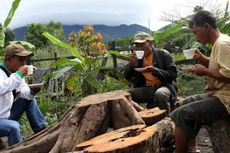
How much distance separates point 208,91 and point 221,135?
44 cm

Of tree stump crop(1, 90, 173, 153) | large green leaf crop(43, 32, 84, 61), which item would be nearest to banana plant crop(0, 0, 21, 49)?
large green leaf crop(43, 32, 84, 61)

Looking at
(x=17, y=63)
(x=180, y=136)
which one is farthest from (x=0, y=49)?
(x=180, y=136)

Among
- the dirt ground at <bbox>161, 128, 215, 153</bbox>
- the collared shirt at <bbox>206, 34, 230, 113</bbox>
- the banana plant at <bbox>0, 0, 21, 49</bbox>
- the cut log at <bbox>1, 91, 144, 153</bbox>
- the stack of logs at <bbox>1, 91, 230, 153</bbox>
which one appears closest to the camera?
the collared shirt at <bbox>206, 34, 230, 113</bbox>

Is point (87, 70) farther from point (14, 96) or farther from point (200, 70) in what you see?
point (200, 70)

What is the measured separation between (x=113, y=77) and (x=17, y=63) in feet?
13.3

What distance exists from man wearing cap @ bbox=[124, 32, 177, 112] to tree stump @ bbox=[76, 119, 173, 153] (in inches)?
67.4

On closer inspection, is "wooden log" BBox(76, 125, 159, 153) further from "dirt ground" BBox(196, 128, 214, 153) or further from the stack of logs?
"dirt ground" BBox(196, 128, 214, 153)

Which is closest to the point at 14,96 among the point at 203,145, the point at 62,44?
the point at 203,145

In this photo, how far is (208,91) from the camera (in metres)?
A: 4.16

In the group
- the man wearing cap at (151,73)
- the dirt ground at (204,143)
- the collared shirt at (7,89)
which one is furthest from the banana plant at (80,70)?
the collared shirt at (7,89)

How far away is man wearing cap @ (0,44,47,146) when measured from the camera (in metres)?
4.67

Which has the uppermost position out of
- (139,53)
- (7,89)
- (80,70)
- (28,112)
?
(139,53)

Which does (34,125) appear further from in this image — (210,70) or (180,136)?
(210,70)

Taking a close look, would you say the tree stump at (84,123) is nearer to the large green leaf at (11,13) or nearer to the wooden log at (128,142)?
the wooden log at (128,142)
